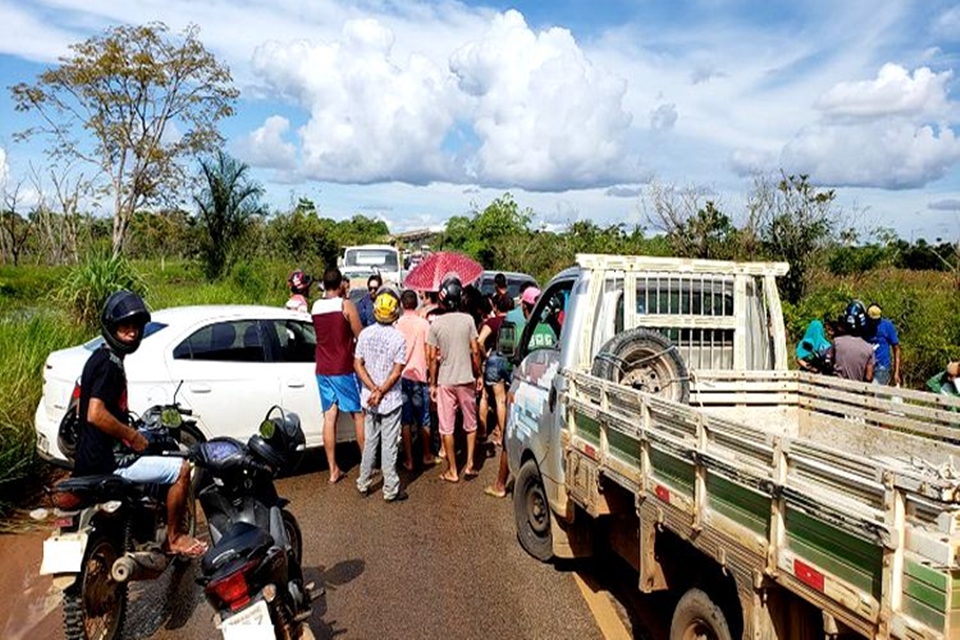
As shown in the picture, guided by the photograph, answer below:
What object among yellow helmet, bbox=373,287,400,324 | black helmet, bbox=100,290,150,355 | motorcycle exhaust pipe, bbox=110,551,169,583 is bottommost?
motorcycle exhaust pipe, bbox=110,551,169,583

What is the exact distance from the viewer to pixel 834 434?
15.7 ft

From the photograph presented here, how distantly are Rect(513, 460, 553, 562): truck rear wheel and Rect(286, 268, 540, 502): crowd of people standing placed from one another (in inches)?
51.2

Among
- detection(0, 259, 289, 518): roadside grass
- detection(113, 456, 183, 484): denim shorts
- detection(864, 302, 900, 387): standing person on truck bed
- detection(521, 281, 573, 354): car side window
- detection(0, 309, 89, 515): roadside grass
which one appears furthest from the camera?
detection(864, 302, 900, 387): standing person on truck bed

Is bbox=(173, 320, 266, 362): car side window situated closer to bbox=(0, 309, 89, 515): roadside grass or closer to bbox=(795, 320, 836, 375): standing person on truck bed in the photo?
bbox=(0, 309, 89, 515): roadside grass

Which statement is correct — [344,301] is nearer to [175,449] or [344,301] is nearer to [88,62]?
[175,449]

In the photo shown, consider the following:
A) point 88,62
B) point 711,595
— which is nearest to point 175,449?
point 711,595

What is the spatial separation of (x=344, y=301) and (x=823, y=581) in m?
5.64

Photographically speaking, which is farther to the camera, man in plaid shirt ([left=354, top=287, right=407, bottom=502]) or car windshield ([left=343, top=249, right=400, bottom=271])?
car windshield ([left=343, top=249, right=400, bottom=271])

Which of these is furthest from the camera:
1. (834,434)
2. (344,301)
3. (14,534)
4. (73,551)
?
(344,301)

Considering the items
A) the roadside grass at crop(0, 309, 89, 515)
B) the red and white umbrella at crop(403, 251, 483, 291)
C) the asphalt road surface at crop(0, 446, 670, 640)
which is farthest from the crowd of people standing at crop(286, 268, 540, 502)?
the red and white umbrella at crop(403, 251, 483, 291)

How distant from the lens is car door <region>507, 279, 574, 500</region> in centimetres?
505

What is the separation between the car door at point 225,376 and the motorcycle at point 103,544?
2.32 m

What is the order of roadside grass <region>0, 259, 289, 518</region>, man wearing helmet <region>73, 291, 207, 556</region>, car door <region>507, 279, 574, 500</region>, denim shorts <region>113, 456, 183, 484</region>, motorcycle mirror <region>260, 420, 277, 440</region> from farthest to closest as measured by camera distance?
roadside grass <region>0, 259, 289, 518</region>
car door <region>507, 279, 574, 500</region>
denim shorts <region>113, 456, 183, 484</region>
man wearing helmet <region>73, 291, 207, 556</region>
motorcycle mirror <region>260, 420, 277, 440</region>

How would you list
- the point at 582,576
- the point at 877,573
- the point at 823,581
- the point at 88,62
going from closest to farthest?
the point at 877,573 → the point at 823,581 → the point at 582,576 → the point at 88,62
